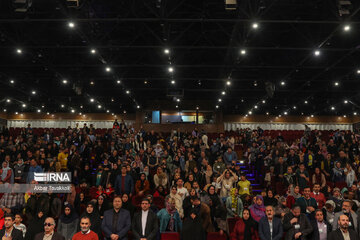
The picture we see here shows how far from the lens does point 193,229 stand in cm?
650

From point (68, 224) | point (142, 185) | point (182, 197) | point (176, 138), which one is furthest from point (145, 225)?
point (176, 138)

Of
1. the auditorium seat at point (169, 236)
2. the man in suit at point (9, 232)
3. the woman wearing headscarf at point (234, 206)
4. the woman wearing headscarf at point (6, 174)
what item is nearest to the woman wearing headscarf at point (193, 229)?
the auditorium seat at point (169, 236)

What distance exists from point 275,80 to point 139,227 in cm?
1443

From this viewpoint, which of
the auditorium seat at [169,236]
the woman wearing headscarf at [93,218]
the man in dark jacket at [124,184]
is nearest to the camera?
the auditorium seat at [169,236]

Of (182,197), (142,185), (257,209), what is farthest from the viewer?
(142,185)

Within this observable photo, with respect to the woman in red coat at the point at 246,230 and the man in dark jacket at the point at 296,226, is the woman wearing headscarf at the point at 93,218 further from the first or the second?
the man in dark jacket at the point at 296,226

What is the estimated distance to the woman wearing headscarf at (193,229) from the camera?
254 inches

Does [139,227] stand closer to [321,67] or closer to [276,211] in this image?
[276,211]

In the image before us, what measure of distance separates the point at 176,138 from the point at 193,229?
9637 mm

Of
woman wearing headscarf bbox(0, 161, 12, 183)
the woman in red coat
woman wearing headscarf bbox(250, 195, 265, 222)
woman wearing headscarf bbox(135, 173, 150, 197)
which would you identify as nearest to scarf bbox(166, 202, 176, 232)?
the woman in red coat

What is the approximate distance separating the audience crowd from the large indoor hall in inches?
1.4

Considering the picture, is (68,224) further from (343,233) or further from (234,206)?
(343,233)

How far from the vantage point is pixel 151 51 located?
15.6 metres

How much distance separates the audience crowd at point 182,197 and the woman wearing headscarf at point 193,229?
20 millimetres
